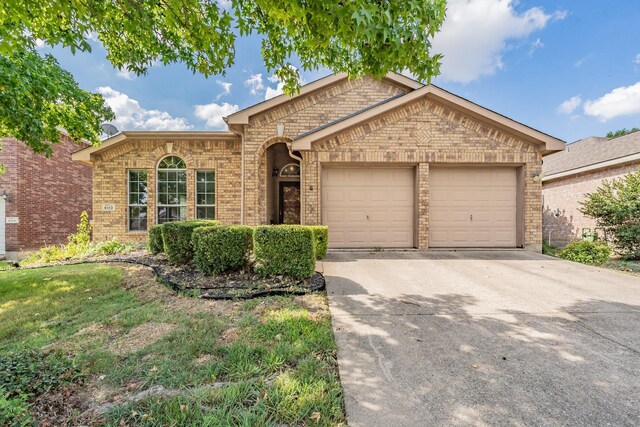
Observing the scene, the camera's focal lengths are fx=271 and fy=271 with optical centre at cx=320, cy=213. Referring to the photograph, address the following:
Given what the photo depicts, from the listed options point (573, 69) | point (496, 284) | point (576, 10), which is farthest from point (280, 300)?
point (573, 69)

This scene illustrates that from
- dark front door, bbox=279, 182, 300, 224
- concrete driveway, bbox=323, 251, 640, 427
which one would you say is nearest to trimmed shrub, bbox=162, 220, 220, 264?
concrete driveway, bbox=323, 251, 640, 427

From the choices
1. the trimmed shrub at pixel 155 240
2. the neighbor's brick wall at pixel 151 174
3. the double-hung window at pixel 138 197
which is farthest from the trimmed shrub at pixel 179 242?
the double-hung window at pixel 138 197

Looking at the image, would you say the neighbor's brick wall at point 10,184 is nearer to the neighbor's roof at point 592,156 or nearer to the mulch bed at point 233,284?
the mulch bed at point 233,284

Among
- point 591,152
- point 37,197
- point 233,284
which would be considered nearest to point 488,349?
point 233,284

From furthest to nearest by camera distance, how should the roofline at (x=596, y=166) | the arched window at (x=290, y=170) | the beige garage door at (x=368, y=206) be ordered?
the arched window at (x=290, y=170) → the roofline at (x=596, y=166) → the beige garage door at (x=368, y=206)

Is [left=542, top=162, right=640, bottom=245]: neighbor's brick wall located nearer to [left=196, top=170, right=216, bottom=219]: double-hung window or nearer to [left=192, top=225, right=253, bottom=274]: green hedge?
[left=192, top=225, right=253, bottom=274]: green hedge

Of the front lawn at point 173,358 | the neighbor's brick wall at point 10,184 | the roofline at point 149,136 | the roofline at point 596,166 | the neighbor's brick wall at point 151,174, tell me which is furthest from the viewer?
the neighbor's brick wall at point 10,184

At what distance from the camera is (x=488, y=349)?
2.69m

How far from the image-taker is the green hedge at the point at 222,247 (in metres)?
4.98

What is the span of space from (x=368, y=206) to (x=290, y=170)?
3.90m

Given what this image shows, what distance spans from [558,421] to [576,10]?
13.0 metres

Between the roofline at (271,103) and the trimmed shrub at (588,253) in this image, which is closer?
the trimmed shrub at (588,253)

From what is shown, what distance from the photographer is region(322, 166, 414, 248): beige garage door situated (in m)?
8.27

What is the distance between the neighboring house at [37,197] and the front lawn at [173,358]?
1026 centimetres
